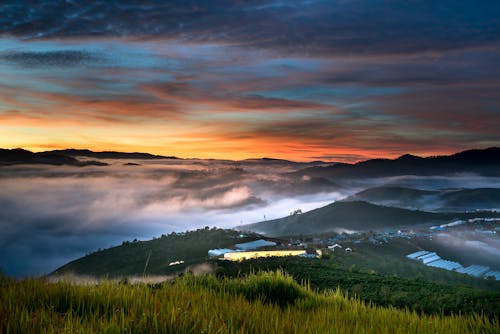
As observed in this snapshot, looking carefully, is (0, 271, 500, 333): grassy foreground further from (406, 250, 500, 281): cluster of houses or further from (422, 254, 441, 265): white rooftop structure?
(422, 254, 441, 265): white rooftop structure

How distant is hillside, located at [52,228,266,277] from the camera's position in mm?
123919

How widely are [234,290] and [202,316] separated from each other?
3.19m

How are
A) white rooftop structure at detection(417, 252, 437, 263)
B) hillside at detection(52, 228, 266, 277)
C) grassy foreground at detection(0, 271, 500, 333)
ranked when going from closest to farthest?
grassy foreground at detection(0, 271, 500, 333), white rooftop structure at detection(417, 252, 437, 263), hillside at detection(52, 228, 266, 277)

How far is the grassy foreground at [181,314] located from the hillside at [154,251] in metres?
109

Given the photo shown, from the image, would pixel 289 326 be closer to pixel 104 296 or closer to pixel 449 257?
pixel 104 296

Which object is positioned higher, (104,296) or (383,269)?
(104,296)

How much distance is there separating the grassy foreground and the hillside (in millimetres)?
108651

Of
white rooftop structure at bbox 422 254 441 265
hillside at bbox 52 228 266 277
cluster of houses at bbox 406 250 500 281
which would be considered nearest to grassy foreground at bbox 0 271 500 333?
hillside at bbox 52 228 266 277

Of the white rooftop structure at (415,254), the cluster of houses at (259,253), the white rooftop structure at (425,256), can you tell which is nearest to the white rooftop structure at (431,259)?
the white rooftop structure at (425,256)

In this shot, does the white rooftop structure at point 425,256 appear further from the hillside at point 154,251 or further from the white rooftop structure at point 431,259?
the hillside at point 154,251

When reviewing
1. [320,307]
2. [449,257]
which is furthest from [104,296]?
[449,257]

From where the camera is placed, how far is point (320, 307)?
743 cm

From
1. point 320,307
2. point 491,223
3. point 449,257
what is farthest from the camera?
point 491,223

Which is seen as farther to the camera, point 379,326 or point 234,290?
point 234,290
